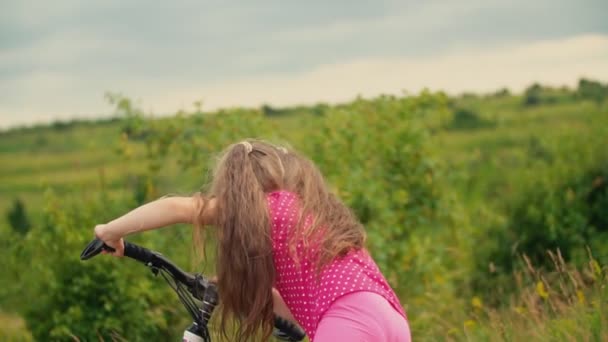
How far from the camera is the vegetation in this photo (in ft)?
20.7

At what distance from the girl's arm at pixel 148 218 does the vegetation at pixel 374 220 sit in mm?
2443

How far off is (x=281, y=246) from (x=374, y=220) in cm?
457

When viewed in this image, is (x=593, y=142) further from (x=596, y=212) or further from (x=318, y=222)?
(x=318, y=222)

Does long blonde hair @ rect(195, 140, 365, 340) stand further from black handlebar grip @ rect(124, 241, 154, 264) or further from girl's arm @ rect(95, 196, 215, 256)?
black handlebar grip @ rect(124, 241, 154, 264)

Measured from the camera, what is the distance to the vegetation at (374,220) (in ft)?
20.7

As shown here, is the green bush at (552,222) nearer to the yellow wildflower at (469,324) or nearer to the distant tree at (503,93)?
the yellow wildflower at (469,324)

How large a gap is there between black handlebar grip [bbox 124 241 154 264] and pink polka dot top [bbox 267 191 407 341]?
49cm

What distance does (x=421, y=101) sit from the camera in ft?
30.2

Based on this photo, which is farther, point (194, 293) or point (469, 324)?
point (469, 324)

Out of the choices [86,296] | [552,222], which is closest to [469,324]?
[86,296]

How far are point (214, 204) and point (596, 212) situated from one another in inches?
252

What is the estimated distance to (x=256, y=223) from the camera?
11.1 ft

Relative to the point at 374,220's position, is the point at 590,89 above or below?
above

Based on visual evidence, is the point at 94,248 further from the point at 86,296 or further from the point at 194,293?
the point at 86,296
